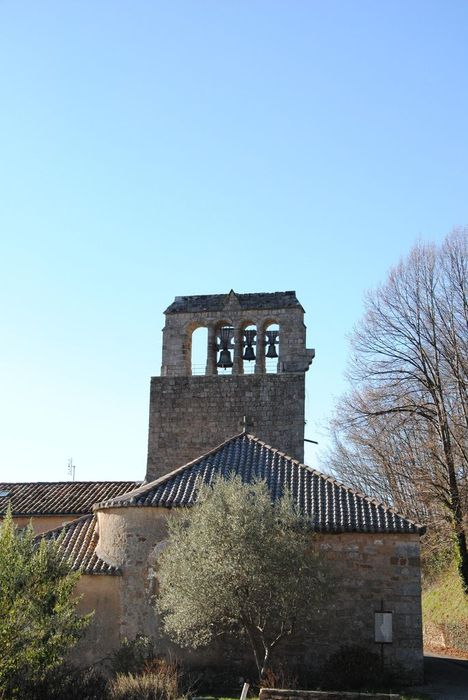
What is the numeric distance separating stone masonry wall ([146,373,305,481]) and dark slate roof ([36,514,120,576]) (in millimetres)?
5019

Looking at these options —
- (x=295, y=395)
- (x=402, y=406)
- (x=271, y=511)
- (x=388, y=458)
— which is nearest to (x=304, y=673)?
(x=271, y=511)

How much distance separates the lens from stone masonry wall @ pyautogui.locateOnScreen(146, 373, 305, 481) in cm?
2550

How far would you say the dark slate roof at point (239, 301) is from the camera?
26.4 metres

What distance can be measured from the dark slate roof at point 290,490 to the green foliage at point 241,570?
53.6 inches

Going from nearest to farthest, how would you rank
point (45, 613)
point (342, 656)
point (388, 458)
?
point (45, 613), point (342, 656), point (388, 458)

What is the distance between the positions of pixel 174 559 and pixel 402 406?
40.5 feet

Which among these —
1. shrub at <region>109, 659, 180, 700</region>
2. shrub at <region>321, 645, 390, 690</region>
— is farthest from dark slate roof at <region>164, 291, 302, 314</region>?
shrub at <region>109, 659, 180, 700</region>

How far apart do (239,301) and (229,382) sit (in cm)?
261

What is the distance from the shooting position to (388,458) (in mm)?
30906

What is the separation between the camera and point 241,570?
15.7 m

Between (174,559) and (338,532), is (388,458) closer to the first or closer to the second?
(338,532)

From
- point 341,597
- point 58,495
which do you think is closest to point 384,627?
point 341,597

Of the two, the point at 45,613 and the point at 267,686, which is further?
the point at 267,686

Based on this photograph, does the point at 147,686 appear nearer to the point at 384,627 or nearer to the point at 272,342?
the point at 384,627
